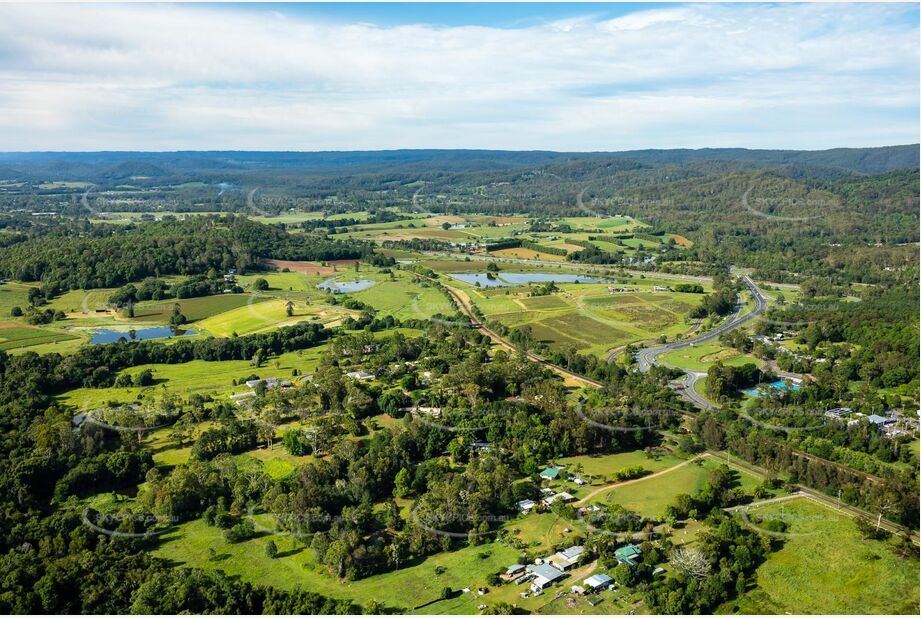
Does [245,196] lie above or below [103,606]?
above

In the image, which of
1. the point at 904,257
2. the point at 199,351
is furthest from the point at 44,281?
the point at 904,257

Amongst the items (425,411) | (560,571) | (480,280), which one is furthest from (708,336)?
(560,571)

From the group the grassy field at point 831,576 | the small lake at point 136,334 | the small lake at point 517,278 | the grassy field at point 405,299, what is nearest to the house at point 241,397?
the small lake at point 136,334

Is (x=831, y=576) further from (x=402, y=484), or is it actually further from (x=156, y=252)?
(x=156, y=252)

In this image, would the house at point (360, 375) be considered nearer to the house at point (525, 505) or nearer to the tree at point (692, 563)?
the house at point (525, 505)

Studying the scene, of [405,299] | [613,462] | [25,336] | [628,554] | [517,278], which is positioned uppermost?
[517,278]

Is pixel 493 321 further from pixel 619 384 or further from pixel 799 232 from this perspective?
pixel 799 232

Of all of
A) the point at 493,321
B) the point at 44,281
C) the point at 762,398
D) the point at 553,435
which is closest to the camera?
the point at 553,435
